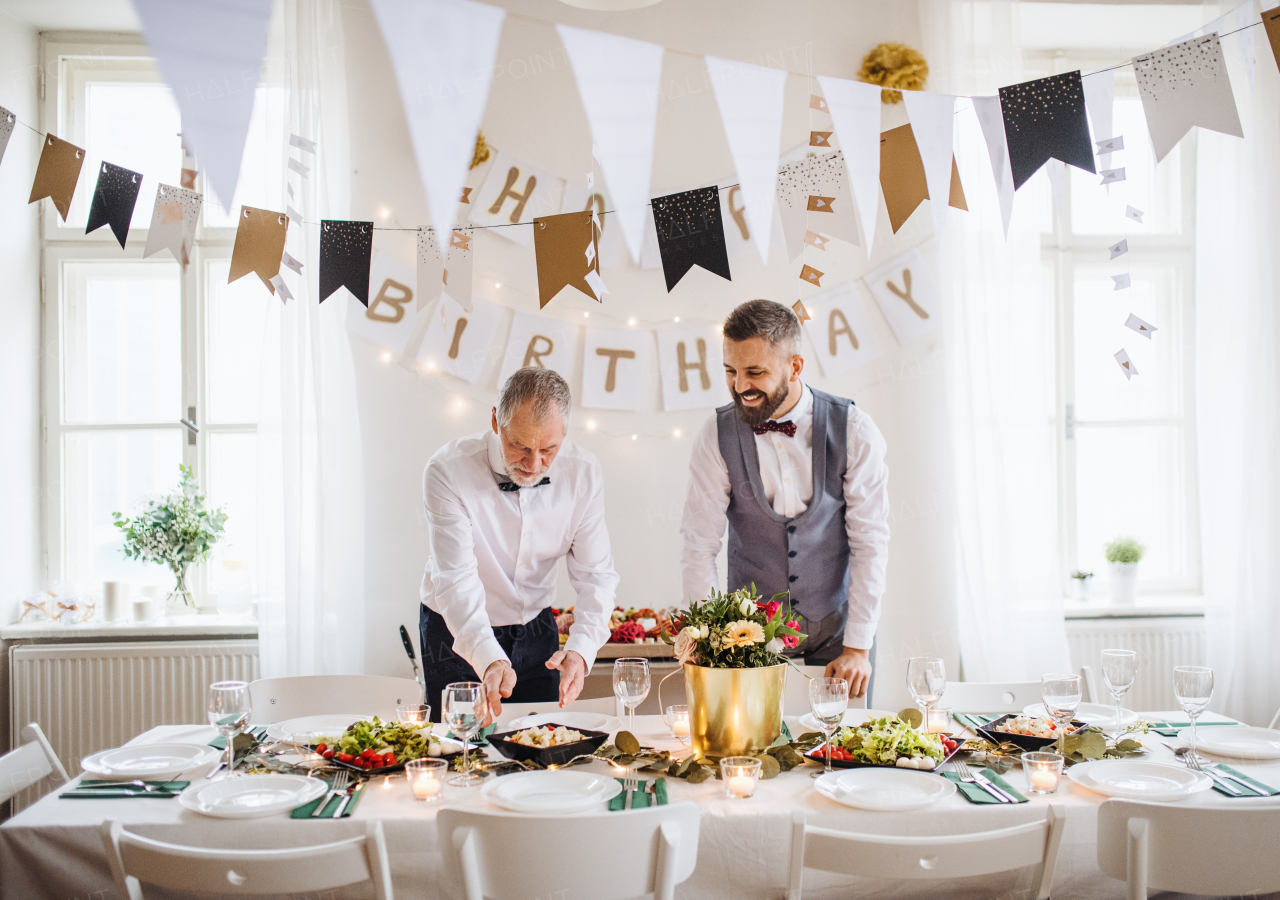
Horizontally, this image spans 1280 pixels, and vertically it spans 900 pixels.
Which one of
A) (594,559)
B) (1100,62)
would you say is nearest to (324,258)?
(594,559)

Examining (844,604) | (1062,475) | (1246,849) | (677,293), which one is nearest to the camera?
(1246,849)

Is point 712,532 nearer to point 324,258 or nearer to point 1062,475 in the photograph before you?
point 324,258

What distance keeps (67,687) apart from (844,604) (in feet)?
8.83

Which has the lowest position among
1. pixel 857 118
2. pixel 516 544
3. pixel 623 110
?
pixel 516 544

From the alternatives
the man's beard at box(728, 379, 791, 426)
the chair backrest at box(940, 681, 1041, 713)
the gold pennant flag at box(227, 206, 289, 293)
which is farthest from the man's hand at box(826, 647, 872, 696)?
the gold pennant flag at box(227, 206, 289, 293)

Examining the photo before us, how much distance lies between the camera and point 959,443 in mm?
3578

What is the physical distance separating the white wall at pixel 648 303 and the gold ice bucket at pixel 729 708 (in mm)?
1796

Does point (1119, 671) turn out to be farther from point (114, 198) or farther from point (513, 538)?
point (114, 198)

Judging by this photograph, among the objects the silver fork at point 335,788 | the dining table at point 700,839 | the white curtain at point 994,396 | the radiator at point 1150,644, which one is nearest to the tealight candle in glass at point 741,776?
the dining table at point 700,839

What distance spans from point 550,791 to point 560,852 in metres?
0.35

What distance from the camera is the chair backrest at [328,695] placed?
235 centimetres

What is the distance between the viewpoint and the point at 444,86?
3.62 metres

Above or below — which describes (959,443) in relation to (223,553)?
above

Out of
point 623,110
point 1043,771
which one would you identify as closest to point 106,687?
point 623,110
